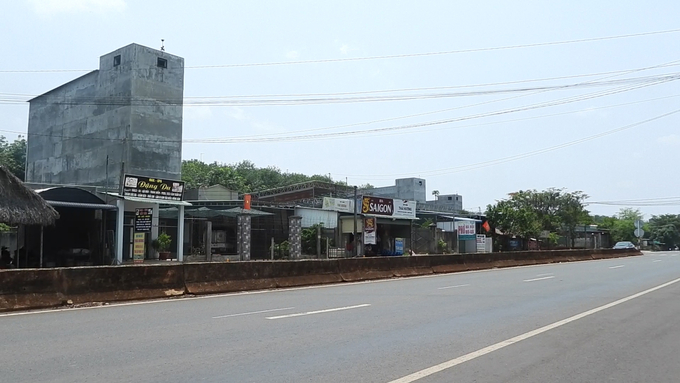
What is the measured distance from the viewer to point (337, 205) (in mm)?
41812

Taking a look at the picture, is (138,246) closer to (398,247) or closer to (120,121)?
(398,247)

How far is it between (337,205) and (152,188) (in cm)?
1523

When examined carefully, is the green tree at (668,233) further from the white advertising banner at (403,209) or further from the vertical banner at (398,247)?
the vertical banner at (398,247)

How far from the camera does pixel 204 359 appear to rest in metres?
7.42

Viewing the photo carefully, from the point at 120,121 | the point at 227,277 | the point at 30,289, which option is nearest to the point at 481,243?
the point at 120,121

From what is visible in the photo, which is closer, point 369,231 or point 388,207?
point 369,231

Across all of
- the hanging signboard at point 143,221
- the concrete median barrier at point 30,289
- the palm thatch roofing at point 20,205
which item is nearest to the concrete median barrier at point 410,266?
the hanging signboard at point 143,221

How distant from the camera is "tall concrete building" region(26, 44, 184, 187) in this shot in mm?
44969

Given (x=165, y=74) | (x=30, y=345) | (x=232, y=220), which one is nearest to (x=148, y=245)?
(x=232, y=220)

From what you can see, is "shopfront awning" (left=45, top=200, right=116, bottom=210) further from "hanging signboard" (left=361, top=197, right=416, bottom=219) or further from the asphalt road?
"hanging signboard" (left=361, top=197, right=416, bottom=219)

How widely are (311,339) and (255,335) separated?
957 mm

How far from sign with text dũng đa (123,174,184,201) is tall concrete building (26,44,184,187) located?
13574mm

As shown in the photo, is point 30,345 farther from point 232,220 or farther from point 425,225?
point 425,225

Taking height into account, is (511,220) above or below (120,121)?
below
